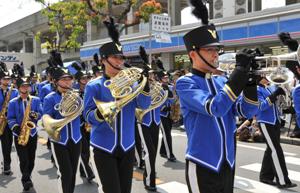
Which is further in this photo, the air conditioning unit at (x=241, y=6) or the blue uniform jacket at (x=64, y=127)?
the air conditioning unit at (x=241, y=6)

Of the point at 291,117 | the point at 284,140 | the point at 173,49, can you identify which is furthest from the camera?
the point at 173,49

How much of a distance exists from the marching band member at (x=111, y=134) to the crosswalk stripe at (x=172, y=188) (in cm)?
232

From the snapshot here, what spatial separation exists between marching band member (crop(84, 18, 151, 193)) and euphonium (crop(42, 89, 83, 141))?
995mm

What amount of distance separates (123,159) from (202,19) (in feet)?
5.73

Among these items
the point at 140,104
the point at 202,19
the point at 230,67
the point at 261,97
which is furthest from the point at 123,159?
the point at 261,97

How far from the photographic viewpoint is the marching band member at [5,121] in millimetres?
8141

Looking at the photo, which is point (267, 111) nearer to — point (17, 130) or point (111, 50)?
point (111, 50)

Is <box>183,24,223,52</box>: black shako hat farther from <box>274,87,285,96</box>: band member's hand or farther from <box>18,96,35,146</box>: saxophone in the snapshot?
<box>18,96,35,146</box>: saxophone

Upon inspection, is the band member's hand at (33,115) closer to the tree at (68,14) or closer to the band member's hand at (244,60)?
the band member's hand at (244,60)

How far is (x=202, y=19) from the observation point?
11.2 feet

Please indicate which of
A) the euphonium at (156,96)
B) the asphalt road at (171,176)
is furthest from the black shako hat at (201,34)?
the euphonium at (156,96)

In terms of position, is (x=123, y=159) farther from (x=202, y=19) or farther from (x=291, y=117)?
(x=291, y=117)

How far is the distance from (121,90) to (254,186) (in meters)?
3.53

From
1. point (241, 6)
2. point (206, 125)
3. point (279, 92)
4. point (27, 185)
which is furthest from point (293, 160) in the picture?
point (241, 6)
